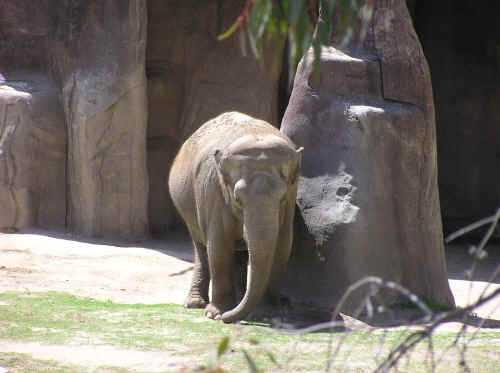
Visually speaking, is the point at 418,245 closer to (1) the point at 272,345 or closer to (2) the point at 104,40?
(1) the point at 272,345

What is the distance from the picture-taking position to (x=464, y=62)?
12.9 m

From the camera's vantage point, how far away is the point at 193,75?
12.4 meters

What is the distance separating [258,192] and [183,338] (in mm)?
1130

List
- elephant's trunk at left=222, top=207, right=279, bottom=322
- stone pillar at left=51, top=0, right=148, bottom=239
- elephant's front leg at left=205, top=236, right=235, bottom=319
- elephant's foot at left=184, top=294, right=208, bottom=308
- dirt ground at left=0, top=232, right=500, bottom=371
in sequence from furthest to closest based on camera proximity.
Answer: stone pillar at left=51, top=0, right=148, bottom=239
dirt ground at left=0, top=232, right=500, bottom=371
elephant's foot at left=184, top=294, right=208, bottom=308
elephant's front leg at left=205, top=236, right=235, bottom=319
elephant's trunk at left=222, top=207, right=279, bottom=322

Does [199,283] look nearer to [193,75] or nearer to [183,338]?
[183,338]

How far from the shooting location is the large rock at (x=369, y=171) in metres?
6.74

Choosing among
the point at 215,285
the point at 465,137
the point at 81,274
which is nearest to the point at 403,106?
the point at 215,285

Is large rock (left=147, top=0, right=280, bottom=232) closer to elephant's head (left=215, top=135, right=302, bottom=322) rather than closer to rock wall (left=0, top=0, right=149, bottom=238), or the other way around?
rock wall (left=0, top=0, right=149, bottom=238)

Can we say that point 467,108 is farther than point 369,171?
Yes

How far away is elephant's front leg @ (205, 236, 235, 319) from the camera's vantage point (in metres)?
6.52

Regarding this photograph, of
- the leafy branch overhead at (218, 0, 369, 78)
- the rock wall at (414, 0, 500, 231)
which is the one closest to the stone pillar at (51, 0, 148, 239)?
the rock wall at (414, 0, 500, 231)

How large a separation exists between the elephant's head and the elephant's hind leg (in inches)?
39.5

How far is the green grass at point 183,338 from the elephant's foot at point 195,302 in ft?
0.71

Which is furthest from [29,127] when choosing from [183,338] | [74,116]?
[183,338]
